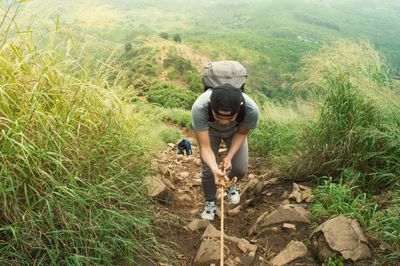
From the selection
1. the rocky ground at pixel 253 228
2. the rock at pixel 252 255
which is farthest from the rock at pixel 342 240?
the rock at pixel 252 255

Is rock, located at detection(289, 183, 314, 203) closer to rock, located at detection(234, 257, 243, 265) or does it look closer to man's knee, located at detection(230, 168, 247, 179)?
man's knee, located at detection(230, 168, 247, 179)

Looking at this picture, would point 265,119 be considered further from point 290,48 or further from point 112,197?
point 290,48

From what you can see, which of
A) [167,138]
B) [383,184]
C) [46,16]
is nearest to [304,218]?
[383,184]

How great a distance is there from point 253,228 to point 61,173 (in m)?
1.59

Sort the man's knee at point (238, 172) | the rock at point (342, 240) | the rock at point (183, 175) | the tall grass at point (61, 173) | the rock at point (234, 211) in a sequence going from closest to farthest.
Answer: the tall grass at point (61, 173)
the rock at point (342, 240)
the man's knee at point (238, 172)
the rock at point (234, 211)
the rock at point (183, 175)

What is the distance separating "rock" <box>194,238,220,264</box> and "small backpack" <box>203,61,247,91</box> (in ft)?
3.69

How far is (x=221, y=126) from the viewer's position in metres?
2.98

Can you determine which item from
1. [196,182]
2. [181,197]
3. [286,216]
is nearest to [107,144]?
[181,197]

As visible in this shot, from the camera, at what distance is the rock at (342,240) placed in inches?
95.7

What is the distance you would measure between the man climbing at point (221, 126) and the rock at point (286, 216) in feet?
1.48

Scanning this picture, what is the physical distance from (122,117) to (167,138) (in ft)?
9.94

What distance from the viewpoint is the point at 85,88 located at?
2678mm

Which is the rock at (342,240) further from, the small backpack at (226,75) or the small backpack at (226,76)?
the small backpack at (226,75)

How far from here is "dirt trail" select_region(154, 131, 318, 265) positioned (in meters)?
2.72
